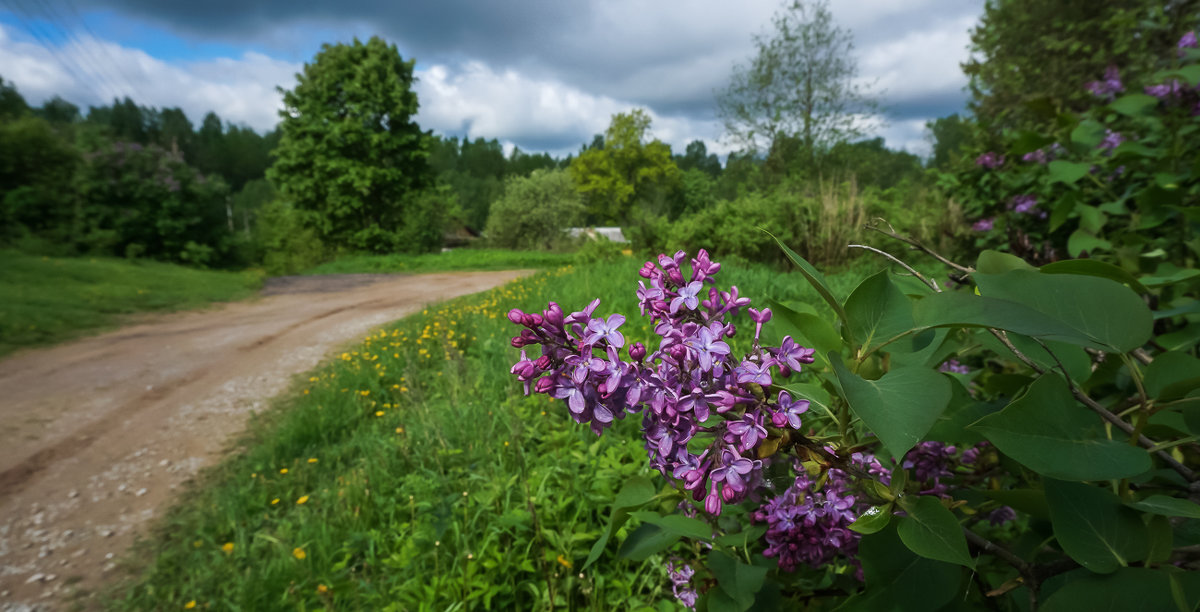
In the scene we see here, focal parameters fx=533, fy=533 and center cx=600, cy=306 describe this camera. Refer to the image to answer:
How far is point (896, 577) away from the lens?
0.64 m

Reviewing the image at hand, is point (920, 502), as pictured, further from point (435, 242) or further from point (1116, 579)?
point (435, 242)

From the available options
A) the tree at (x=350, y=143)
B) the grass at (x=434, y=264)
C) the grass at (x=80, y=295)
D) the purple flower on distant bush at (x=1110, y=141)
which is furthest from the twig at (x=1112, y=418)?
the tree at (x=350, y=143)

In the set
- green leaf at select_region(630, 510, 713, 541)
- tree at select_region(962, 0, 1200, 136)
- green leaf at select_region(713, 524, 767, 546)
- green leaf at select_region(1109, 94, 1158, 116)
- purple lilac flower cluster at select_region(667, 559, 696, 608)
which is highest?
tree at select_region(962, 0, 1200, 136)

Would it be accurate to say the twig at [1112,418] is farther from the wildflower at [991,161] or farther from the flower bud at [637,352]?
the wildflower at [991,161]

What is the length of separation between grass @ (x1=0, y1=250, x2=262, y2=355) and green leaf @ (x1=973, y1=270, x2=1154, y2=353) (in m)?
9.62

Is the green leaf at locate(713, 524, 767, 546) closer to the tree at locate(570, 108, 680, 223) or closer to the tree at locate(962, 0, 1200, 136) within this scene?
the tree at locate(962, 0, 1200, 136)

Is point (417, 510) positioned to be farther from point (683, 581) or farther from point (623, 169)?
point (623, 169)

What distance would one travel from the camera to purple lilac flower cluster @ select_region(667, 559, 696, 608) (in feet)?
4.13

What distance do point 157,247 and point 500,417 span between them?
21757 mm

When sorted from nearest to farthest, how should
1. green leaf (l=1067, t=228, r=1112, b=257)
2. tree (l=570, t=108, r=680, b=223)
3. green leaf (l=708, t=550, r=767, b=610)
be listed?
green leaf (l=708, t=550, r=767, b=610) < green leaf (l=1067, t=228, r=1112, b=257) < tree (l=570, t=108, r=680, b=223)

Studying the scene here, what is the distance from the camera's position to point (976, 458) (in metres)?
1.24

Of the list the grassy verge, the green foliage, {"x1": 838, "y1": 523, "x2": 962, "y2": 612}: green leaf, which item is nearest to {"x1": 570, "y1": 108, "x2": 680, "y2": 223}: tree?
the green foliage

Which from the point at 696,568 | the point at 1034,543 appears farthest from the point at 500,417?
the point at 1034,543

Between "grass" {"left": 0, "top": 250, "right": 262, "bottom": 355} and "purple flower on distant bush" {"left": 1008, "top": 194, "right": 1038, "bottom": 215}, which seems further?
"grass" {"left": 0, "top": 250, "right": 262, "bottom": 355}
